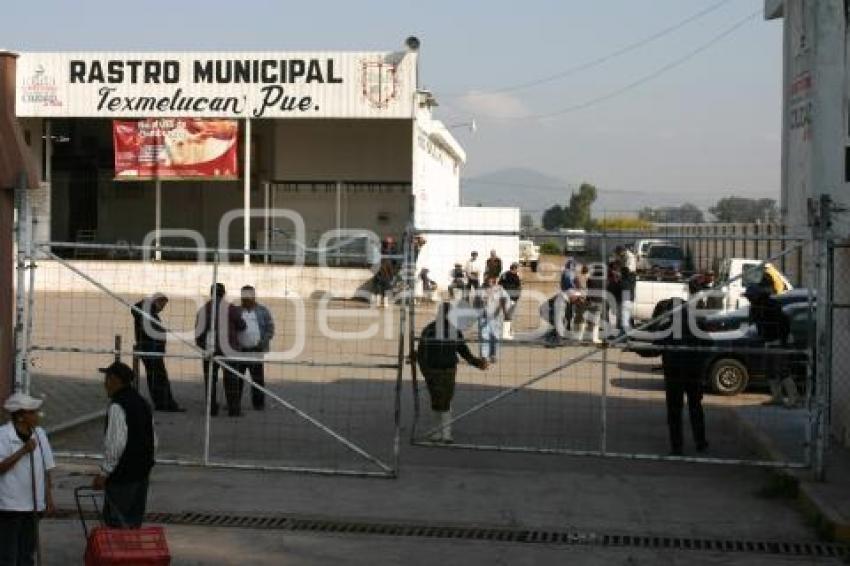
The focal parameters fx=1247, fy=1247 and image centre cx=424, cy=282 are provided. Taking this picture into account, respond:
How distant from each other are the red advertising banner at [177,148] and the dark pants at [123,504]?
29912 mm

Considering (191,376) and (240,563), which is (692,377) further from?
(191,376)

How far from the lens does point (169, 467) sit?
1253 cm

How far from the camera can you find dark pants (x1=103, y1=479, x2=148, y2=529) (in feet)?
27.5

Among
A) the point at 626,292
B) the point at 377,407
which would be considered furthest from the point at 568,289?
the point at 377,407

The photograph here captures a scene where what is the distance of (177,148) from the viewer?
125 feet

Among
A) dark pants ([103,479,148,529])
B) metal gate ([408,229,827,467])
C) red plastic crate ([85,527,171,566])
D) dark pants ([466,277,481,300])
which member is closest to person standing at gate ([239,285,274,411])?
metal gate ([408,229,827,467])

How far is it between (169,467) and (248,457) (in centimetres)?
112

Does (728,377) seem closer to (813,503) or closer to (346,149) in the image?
(813,503)

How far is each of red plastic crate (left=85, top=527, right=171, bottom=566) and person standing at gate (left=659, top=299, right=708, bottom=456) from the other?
301 inches

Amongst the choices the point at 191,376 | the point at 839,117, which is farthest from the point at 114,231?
the point at 839,117

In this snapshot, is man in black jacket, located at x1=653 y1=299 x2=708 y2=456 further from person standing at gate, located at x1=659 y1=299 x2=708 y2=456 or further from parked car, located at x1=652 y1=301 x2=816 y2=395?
parked car, located at x1=652 y1=301 x2=816 y2=395

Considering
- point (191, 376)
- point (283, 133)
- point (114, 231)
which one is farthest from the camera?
point (114, 231)

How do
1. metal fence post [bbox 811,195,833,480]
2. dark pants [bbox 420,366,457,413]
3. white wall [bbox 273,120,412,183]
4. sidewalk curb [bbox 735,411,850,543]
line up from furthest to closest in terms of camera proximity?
white wall [bbox 273,120,412,183] → dark pants [bbox 420,366,457,413] → metal fence post [bbox 811,195,833,480] → sidewalk curb [bbox 735,411,850,543]

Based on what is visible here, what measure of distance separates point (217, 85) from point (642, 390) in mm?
21063
